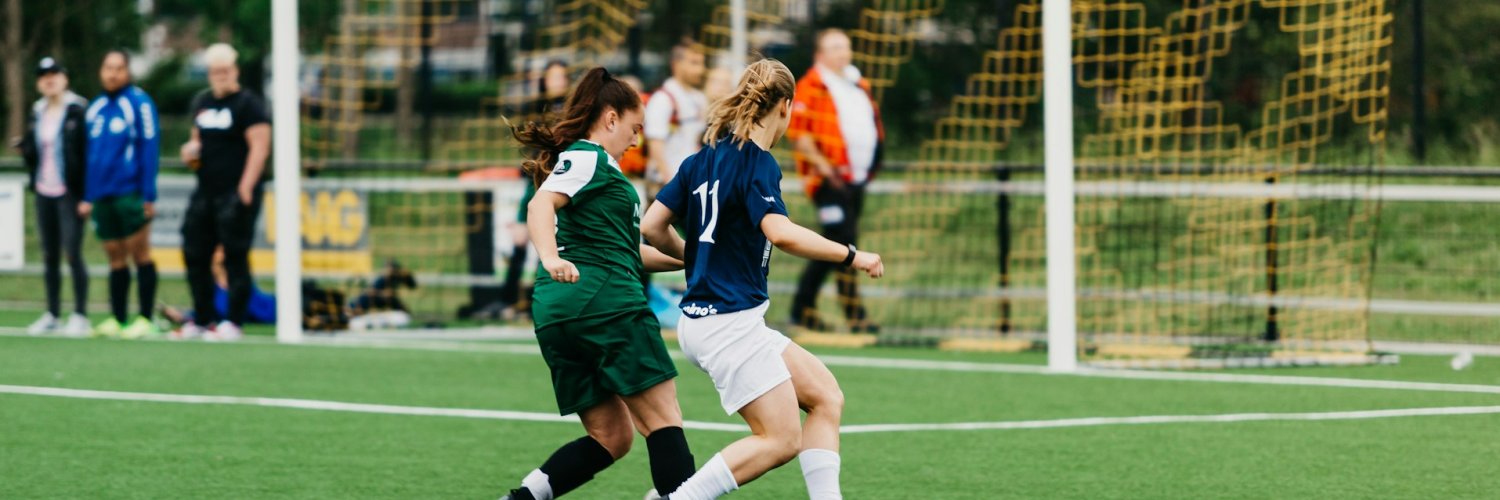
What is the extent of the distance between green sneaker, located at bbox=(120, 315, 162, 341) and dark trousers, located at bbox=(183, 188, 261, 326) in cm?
30

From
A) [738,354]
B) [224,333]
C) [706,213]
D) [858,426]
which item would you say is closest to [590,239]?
[706,213]

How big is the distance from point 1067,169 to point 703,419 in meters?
2.69

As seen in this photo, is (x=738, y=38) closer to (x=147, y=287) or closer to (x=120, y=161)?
(x=147, y=287)

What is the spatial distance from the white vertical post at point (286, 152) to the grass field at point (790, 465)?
84cm

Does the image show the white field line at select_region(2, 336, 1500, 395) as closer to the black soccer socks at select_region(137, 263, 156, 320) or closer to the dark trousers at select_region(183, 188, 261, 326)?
the dark trousers at select_region(183, 188, 261, 326)

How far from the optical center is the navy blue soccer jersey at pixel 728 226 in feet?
18.1

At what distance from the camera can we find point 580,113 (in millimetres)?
5801

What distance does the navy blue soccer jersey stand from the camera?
5.53 metres

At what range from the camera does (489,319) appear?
1419 centimetres

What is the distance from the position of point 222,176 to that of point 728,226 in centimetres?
772

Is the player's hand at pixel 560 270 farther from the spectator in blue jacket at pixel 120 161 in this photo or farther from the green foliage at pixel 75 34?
the green foliage at pixel 75 34

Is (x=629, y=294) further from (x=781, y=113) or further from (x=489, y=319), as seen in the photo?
(x=489, y=319)

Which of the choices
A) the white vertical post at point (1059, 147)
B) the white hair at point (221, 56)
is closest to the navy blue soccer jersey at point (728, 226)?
the white vertical post at point (1059, 147)

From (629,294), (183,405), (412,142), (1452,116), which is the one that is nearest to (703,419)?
(183,405)
